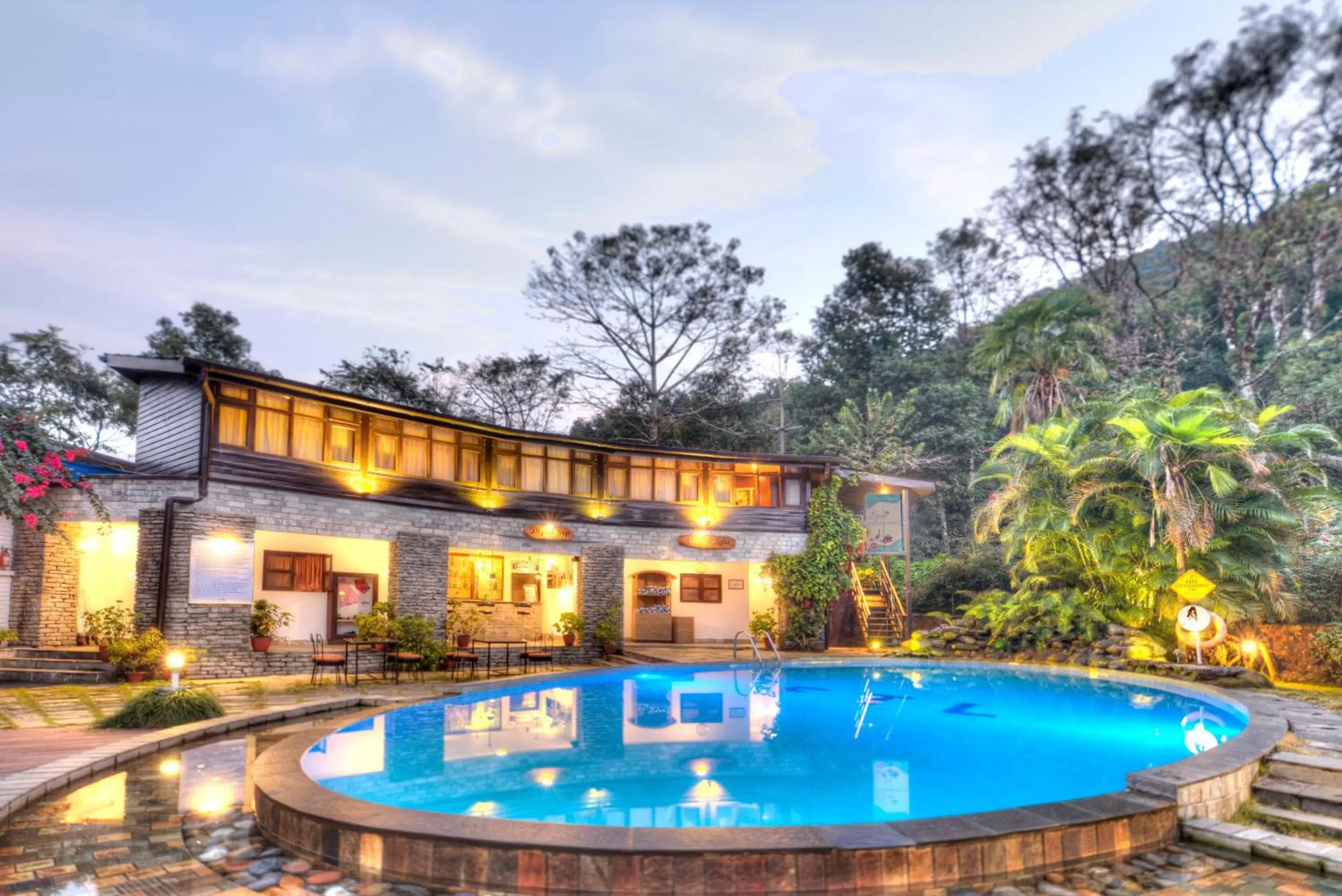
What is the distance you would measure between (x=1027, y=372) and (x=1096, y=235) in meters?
8.21

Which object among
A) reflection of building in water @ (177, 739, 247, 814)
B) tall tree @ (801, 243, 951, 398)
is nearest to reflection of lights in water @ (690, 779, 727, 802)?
reflection of building in water @ (177, 739, 247, 814)

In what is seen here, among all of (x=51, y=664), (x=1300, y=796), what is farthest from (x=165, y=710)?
(x=1300, y=796)

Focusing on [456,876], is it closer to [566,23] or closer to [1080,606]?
[1080,606]

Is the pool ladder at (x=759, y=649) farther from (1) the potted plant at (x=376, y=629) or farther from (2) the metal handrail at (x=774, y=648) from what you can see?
(1) the potted plant at (x=376, y=629)

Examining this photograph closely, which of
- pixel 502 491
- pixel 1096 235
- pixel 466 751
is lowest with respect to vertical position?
pixel 466 751

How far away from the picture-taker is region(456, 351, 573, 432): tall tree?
109ft

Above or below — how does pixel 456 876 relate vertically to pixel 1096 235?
below

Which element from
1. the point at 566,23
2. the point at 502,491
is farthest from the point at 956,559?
the point at 566,23

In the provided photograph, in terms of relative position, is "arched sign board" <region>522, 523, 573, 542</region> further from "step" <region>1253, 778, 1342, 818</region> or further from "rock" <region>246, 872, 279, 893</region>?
"step" <region>1253, 778, 1342, 818</region>

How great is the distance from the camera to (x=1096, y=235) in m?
29.1

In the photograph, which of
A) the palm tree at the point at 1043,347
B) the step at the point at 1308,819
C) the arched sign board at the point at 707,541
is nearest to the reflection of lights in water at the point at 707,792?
the step at the point at 1308,819

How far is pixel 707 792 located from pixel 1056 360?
61.1 feet

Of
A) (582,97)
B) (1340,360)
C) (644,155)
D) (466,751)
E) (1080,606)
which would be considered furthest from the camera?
(644,155)

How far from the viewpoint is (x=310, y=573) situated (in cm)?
1747
